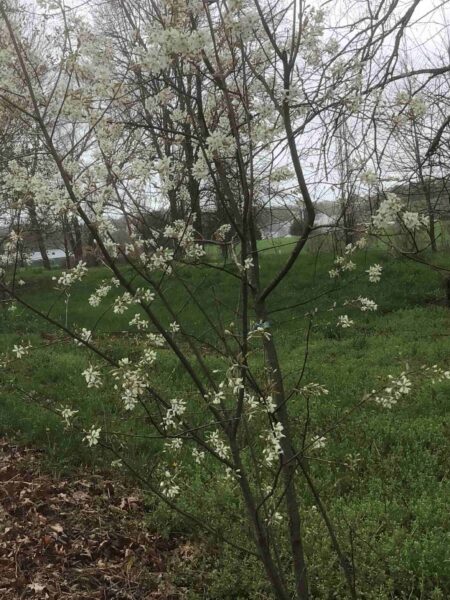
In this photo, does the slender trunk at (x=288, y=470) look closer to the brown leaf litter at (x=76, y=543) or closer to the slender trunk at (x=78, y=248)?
the slender trunk at (x=78, y=248)

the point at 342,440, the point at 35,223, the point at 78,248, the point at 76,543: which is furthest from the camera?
the point at 35,223

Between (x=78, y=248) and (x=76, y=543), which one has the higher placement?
(x=78, y=248)

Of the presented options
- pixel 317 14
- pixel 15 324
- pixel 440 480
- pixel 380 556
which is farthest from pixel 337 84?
pixel 15 324

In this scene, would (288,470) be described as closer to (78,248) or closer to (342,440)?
(78,248)

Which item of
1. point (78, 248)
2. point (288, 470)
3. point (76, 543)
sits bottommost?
point (76, 543)

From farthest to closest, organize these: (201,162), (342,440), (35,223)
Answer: (35,223) → (342,440) → (201,162)

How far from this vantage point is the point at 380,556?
3.64m

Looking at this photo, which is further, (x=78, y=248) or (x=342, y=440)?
(x=342, y=440)

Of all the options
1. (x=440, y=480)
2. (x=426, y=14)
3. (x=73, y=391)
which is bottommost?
(x=440, y=480)

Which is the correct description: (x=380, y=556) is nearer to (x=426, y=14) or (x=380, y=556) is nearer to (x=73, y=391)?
(x=426, y=14)

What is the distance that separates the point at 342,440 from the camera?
18.6 feet

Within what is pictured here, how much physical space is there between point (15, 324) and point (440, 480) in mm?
10670

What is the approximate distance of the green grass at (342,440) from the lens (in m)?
3.54

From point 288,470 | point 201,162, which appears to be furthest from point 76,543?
point 201,162
